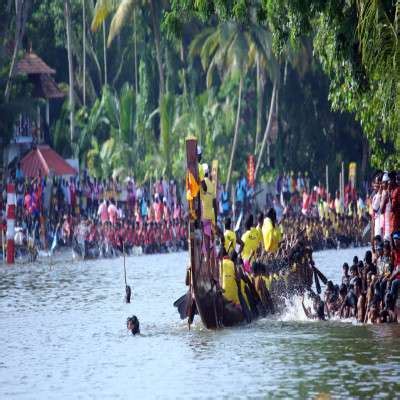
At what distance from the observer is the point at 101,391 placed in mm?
23484

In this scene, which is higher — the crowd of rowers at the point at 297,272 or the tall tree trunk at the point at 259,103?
the tall tree trunk at the point at 259,103

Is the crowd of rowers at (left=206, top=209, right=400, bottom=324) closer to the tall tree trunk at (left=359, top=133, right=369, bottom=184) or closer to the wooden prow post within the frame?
the wooden prow post

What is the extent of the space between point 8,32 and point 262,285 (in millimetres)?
37292

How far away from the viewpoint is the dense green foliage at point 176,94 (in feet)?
230

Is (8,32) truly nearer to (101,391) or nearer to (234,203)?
(234,203)

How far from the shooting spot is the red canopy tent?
6462 cm

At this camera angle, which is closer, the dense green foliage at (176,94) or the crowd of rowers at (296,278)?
the crowd of rowers at (296,278)

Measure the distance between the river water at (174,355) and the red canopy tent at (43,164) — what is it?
25.8 m

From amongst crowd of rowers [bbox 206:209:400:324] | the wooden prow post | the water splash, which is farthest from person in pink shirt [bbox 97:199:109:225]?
the wooden prow post

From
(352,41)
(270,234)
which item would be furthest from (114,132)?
(352,41)

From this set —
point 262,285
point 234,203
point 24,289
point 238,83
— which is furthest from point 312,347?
point 238,83

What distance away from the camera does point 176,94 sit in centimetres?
7900

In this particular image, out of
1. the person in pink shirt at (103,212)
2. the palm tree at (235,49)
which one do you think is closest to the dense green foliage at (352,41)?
the person in pink shirt at (103,212)

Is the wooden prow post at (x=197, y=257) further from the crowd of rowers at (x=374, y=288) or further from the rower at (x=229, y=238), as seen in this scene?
the crowd of rowers at (x=374, y=288)
